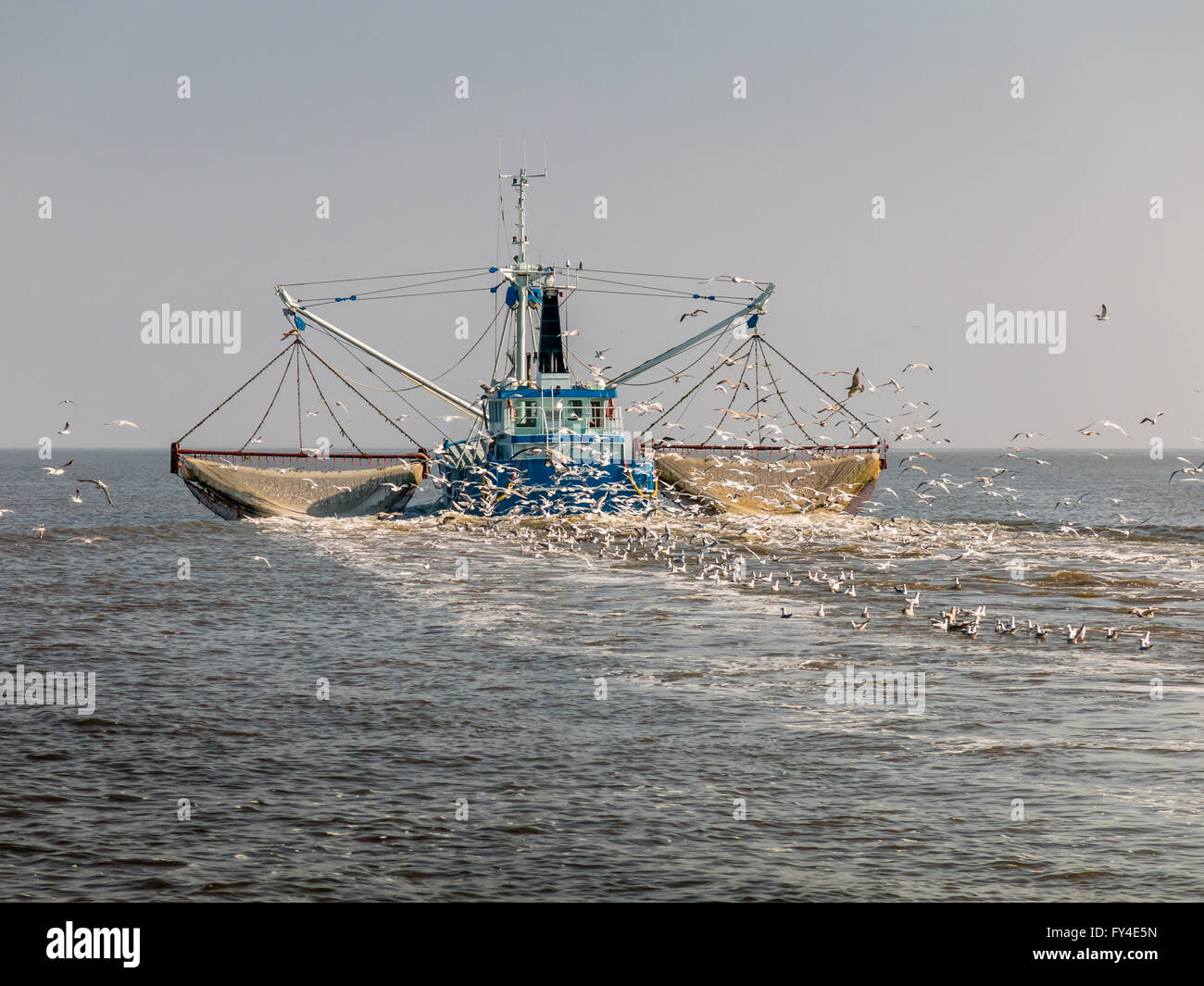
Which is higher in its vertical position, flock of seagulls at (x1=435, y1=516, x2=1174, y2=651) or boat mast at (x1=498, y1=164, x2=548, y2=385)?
boat mast at (x1=498, y1=164, x2=548, y2=385)

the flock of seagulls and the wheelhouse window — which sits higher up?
the wheelhouse window

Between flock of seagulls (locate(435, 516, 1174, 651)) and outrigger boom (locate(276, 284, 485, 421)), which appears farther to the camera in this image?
outrigger boom (locate(276, 284, 485, 421))

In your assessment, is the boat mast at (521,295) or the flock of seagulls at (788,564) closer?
the flock of seagulls at (788,564)

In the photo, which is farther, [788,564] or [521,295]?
[521,295]

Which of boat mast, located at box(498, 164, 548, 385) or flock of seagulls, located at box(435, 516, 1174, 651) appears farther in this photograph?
boat mast, located at box(498, 164, 548, 385)

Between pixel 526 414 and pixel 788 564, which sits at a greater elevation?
pixel 526 414

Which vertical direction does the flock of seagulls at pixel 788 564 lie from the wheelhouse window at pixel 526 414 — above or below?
below

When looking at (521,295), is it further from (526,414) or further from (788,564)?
(788,564)

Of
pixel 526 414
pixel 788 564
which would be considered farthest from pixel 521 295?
pixel 788 564

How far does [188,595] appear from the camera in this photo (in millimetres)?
34281

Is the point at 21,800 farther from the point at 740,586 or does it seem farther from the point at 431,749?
the point at 740,586

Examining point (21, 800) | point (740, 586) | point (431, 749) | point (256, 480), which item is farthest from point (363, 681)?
point (256, 480)

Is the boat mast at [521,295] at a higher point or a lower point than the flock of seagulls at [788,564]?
higher

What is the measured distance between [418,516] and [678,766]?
2114 inches
